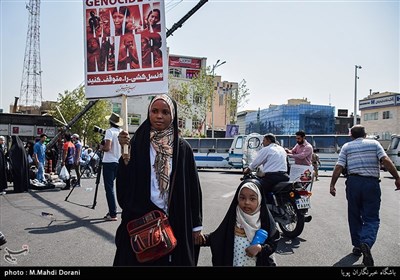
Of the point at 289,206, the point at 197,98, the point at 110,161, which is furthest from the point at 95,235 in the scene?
the point at 197,98

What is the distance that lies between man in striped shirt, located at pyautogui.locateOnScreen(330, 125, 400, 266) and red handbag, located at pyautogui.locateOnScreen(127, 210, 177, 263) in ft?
9.82

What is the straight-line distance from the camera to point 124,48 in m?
2.76

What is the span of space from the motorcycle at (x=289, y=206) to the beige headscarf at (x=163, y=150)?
134 inches

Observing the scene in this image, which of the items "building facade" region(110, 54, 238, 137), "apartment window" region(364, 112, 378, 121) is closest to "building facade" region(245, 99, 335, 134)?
"building facade" region(110, 54, 238, 137)

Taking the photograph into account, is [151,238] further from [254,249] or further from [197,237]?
[254,249]

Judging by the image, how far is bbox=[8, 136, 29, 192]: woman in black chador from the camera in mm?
9797

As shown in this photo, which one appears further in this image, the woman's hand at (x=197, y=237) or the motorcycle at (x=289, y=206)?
the motorcycle at (x=289, y=206)

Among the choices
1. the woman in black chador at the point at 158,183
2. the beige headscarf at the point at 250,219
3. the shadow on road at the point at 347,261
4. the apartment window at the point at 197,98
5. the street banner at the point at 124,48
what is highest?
the apartment window at the point at 197,98

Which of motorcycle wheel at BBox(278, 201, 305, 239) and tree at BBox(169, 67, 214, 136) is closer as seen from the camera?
motorcycle wheel at BBox(278, 201, 305, 239)

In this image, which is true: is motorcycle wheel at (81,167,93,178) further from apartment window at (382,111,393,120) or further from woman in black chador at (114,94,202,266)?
apartment window at (382,111,393,120)

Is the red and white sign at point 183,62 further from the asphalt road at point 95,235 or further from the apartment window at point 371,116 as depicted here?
the asphalt road at point 95,235

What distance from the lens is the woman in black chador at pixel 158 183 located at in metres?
2.37

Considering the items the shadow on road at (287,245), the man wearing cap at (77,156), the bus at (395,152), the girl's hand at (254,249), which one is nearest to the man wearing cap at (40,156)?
the man wearing cap at (77,156)

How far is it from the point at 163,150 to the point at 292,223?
153 inches
